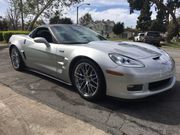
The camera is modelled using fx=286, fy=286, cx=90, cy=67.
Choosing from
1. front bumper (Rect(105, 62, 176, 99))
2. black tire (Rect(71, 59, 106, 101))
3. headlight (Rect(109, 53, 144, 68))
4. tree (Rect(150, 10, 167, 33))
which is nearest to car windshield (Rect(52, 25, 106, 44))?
black tire (Rect(71, 59, 106, 101))

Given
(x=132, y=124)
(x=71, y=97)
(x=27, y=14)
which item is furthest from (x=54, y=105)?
(x=27, y=14)

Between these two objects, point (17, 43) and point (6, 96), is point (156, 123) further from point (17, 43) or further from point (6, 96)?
point (17, 43)

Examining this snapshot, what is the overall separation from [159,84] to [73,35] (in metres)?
1.95

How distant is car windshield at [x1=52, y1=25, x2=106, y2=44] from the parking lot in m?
0.90

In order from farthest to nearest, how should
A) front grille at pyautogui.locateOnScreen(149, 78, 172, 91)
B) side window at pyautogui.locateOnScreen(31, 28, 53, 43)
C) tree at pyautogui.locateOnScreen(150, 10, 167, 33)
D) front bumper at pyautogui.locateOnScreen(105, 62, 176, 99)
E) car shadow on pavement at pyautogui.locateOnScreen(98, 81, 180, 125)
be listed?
tree at pyautogui.locateOnScreen(150, 10, 167, 33)
side window at pyautogui.locateOnScreen(31, 28, 53, 43)
front grille at pyautogui.locateOnScreen(149, 78, 172, 91)
front bumper at pyautogui.locateOnScreen(105, 62, 176, 99)
car shadow on pavement at pyautogui.locateOnScreen(98, 81, 180, 125)

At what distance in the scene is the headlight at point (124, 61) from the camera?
13.7 ft

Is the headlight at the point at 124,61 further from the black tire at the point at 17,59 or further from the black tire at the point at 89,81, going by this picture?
the black tire at the point at 17,59

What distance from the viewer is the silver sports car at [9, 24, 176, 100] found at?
4145 millimetres

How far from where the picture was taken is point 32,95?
4977mm

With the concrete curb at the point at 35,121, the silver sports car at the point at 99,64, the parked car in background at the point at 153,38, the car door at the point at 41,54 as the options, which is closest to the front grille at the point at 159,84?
the silver sports car at the point at 99,64

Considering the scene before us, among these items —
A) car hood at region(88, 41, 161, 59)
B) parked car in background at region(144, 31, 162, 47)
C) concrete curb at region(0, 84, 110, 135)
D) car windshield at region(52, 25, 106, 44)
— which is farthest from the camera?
parked car in background at region(144, 31, 162, 47)

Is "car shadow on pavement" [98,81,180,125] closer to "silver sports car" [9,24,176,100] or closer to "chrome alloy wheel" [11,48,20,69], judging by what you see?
"silver sports car" [9,24,176,100]

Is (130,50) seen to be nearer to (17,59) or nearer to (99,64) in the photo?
(99,64)

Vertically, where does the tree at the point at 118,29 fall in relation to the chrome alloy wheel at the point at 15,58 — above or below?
above
